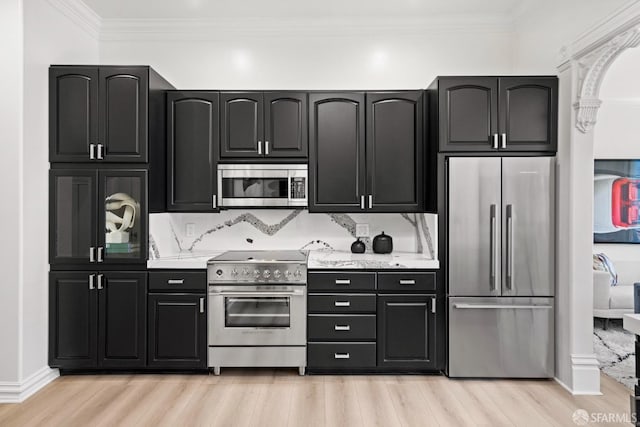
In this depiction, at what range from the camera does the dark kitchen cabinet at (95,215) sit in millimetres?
3492

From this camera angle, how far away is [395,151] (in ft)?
12.5

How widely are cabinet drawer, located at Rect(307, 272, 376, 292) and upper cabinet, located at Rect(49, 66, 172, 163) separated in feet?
5.43

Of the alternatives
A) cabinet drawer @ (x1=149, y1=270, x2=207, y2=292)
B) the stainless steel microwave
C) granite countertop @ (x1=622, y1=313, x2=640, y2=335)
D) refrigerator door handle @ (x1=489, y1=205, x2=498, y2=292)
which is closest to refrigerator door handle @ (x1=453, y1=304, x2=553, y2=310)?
refrigerator door handle @ (x1=489, y1=205, x2=498, y2=292)

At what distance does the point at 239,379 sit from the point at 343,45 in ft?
10.4

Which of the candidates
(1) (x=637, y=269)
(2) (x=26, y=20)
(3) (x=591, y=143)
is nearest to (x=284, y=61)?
(2) (x=26, y=20)

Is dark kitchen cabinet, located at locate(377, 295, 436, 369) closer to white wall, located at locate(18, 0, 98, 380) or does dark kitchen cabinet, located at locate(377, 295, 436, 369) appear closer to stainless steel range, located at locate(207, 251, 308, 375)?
stainless steel range, located at locate(207, 251, 308, 375)

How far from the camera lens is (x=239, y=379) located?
11.6ft

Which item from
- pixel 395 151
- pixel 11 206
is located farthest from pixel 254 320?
pixel 11 206

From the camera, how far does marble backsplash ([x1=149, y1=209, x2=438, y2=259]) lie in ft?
14.2

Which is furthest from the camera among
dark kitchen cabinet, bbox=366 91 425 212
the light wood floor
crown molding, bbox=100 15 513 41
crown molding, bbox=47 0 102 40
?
crown molding, bbox=100 15 513 41

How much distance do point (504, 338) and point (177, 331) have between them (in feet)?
8.41

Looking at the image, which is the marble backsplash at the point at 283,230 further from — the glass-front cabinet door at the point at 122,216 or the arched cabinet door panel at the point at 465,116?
the arched cabinet door panel at the point at 465,116

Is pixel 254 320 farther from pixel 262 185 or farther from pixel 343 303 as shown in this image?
pixel 262 185

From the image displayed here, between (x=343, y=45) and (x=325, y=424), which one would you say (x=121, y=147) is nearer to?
(x=343, y=45)
